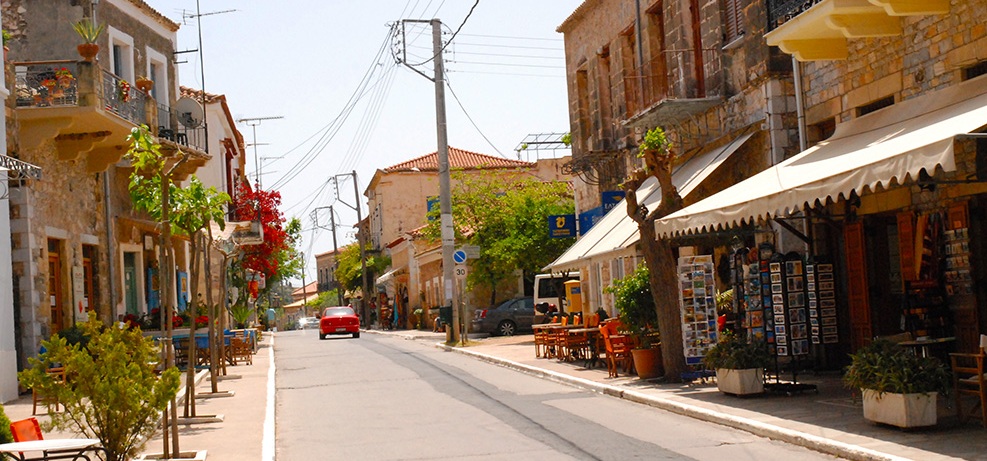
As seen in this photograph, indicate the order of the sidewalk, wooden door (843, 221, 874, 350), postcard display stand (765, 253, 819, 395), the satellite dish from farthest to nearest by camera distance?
the satellite dish, wooden door (843, 221, 874, 350), postcard display stand (765, 253, 819, 395), the sidewalk

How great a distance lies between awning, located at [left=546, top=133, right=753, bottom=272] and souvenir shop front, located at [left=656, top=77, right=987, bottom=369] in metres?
1.09

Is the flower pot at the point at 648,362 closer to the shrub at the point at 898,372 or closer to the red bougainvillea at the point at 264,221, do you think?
the shrub at the point at 898,372

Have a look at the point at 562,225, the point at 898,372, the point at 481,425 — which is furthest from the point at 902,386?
the point at 562,225

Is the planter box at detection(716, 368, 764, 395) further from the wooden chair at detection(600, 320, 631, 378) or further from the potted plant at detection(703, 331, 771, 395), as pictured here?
the wooden chair at detection(600, 320, 631, 378)

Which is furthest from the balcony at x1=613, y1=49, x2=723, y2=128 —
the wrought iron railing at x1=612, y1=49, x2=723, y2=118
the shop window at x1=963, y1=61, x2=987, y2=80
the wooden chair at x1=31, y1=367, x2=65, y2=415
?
the wooden chair at x1=31, y1=367, x2=65, y2=415

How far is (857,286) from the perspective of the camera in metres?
15.6

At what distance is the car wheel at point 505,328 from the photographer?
39.3 metres

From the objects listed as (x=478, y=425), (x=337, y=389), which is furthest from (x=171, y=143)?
(x=478, y=425)

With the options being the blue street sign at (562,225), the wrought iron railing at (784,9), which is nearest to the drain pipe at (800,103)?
the wrought iron railing at (784,9)

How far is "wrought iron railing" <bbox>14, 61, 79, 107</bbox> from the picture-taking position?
18.6m

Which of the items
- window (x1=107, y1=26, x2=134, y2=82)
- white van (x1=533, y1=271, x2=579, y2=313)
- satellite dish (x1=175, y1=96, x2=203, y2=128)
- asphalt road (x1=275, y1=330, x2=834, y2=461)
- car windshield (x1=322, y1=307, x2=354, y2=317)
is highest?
window (x1=107, y1=26, x2=134, y2=82)

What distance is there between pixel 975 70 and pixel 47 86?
48.0 feet

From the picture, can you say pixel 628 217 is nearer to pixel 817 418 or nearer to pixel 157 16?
pixel 817 418

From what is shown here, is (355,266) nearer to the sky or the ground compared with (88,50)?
nearer to the ground
